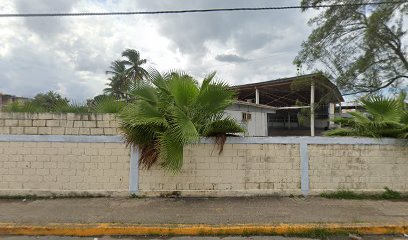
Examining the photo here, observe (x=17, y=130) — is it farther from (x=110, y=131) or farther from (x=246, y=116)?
(x=246, y=116)

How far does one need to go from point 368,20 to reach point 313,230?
10.4m

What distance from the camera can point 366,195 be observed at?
722 cm

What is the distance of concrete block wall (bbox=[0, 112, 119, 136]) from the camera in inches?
286

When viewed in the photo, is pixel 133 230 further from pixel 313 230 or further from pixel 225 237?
pixel 313 230

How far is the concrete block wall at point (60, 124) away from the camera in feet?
23.8

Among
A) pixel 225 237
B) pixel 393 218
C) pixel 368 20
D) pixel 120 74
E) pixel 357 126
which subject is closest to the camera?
pixel 225 237

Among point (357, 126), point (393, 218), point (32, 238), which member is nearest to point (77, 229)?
point (32, 238)

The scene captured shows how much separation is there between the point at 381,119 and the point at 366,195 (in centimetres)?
190

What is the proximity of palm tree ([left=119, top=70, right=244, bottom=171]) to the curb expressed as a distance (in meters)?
1.59

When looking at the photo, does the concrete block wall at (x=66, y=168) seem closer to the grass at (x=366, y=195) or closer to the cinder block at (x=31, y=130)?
the cinder block at (x=31, y=130)

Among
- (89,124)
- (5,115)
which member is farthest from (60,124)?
(5,115)

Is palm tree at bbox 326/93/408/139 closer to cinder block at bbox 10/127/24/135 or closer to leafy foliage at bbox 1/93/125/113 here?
leafy foliage at bbox 1/93/125/113

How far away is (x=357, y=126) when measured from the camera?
26.4 ft

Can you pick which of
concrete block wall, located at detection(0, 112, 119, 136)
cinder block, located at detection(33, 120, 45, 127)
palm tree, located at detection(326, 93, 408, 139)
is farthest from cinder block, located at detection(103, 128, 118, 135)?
palm tree, located at detection(326, 93, 408, 139)
